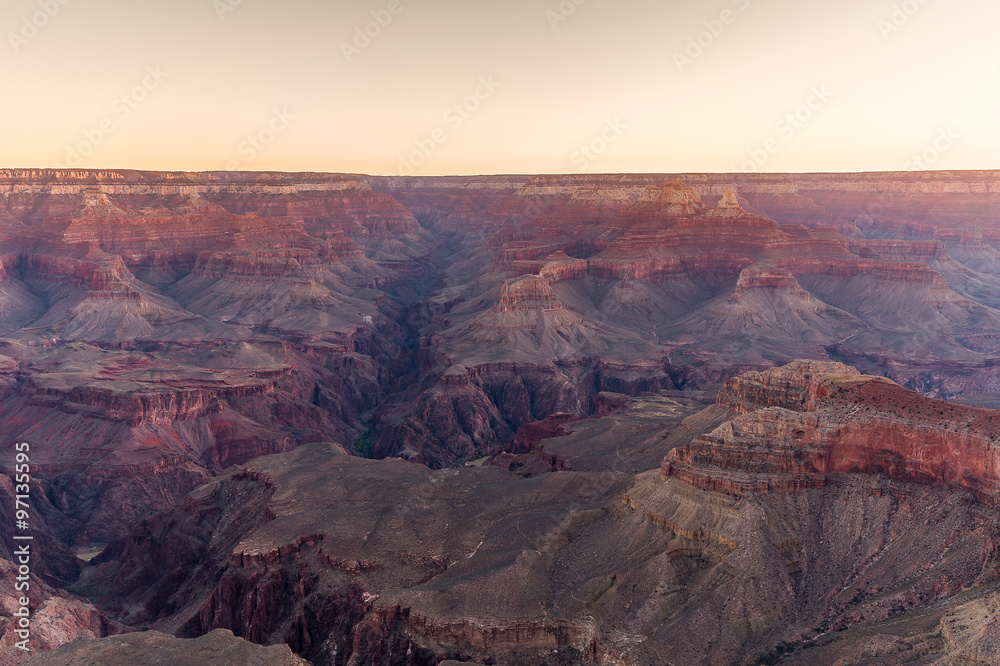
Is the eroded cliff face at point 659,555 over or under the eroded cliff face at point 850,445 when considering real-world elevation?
under

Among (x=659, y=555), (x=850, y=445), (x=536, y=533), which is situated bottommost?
(x=536, y=533)

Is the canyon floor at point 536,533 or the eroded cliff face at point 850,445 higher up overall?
the eroded cliff face at point 850,445

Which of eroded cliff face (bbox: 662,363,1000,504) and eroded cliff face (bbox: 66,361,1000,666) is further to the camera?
eroded cliff face (bbox: 662,363,1000,504)

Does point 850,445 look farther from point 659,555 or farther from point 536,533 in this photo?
point 536,533

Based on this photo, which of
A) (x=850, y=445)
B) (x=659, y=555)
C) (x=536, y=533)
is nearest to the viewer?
(x=659, y=555)

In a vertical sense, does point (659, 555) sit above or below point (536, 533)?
above

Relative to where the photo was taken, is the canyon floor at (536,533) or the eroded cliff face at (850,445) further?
the eroded cliff face at (850,445)

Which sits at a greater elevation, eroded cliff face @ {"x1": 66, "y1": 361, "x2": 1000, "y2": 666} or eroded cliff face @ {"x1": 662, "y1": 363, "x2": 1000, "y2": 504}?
eroded cliff face @ {"x1": 662, "y1": 363, "x2": 1000, "y2": 504}

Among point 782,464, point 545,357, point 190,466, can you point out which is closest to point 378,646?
point 782,464

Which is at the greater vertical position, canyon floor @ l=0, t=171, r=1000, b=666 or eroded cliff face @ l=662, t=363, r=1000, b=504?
eroded cliff face @ l=662, t=363, r=1000, b=504

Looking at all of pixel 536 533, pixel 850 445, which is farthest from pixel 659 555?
pixel 850 445

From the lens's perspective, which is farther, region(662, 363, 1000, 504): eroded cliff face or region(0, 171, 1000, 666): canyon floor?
region(662, 363, 1000, 504): eroded cliff face

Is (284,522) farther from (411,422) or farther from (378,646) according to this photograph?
(411,422)
